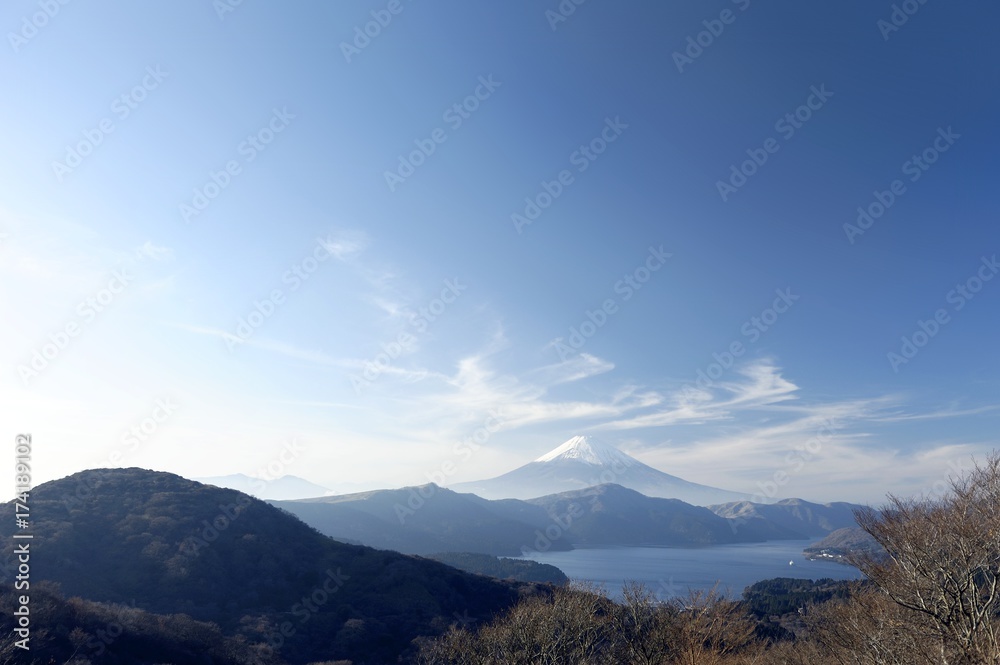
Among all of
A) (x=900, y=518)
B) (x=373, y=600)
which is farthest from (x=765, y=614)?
(x=900, y=518)

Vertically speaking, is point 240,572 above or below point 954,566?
below

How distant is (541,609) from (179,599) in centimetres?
5877

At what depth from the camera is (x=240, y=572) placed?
76812 mm

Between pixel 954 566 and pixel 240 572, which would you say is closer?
pixel 954 566

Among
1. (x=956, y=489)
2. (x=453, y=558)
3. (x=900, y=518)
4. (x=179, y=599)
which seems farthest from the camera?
(x=453, y=558)

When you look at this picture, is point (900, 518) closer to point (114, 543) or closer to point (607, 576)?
point (114, 543)

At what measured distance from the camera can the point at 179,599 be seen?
66.1 meters

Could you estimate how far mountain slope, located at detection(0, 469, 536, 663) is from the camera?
6184 centimetres

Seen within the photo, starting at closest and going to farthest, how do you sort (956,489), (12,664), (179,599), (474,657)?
1. (956,489)
2. (12,664)
3. (474,657)
4. (179,599)

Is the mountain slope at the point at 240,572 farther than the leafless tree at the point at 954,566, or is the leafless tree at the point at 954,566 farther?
the mountain slope at the point at 240,572

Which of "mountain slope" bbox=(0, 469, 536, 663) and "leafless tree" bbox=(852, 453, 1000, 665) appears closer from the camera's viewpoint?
"leafless tree" bbox=(852, 453, 1000, 665)

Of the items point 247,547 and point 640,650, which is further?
point 247,547

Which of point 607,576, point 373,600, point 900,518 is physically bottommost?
point 607,576

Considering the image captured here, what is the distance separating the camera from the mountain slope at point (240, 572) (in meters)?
61.8
